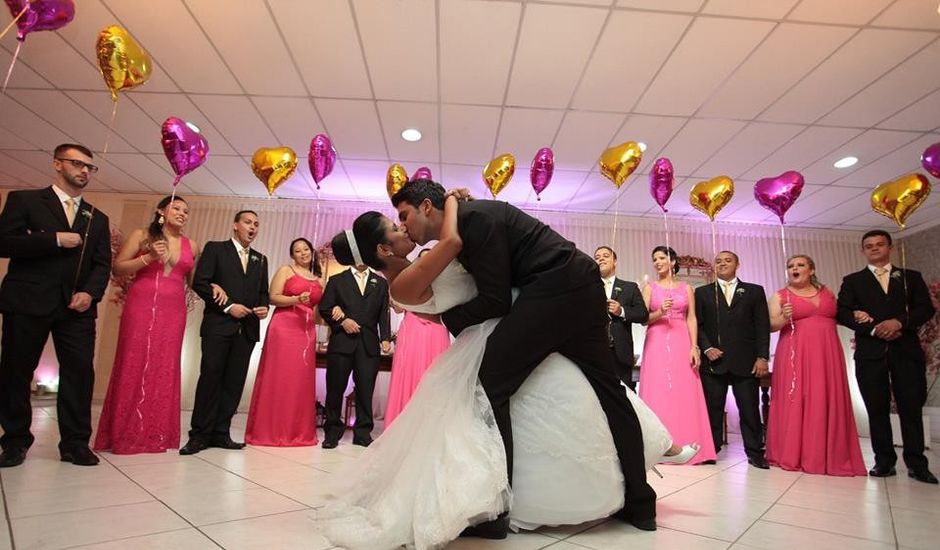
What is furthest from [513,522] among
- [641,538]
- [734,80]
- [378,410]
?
[378,410]

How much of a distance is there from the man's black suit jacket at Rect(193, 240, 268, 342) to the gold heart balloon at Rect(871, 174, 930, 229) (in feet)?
15.1

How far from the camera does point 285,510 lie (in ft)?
5.66

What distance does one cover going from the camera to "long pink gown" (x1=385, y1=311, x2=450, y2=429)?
11.6 ft

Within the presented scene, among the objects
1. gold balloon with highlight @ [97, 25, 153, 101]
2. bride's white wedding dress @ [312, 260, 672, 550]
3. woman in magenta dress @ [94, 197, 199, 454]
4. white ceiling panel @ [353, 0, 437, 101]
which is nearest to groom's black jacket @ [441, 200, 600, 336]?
bride's white wedding dress @ [312, 260, 672, 550]

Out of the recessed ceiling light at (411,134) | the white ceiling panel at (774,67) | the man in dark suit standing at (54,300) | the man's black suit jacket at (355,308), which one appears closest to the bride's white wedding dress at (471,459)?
the man in dark suit standing at (54,300)

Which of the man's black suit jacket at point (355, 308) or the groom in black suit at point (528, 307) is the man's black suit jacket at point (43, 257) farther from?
the groom in black suit at point (528, 307)

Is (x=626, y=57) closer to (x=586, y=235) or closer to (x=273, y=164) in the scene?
(x=273, y=164)

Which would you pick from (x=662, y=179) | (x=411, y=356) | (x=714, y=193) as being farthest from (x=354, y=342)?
(x=714, y=193)

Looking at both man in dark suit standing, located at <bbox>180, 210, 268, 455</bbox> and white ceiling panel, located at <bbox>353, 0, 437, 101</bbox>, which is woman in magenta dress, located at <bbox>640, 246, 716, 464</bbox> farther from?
man in dark suit standing, located at <bbox>180, 210, 268, 455</bbox>

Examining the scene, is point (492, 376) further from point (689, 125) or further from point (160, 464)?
point (689, 125)

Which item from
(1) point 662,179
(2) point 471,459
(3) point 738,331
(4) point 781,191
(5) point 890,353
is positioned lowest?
(2) point 471,459

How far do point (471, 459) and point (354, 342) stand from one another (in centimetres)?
251

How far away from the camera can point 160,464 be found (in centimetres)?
244

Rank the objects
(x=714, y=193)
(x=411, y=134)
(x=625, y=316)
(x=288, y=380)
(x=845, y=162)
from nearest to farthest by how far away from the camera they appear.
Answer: (x=288, y=380), (x=625, y=316), (x=714, y=193), (x=411, y=134), (x=845, y=162)
